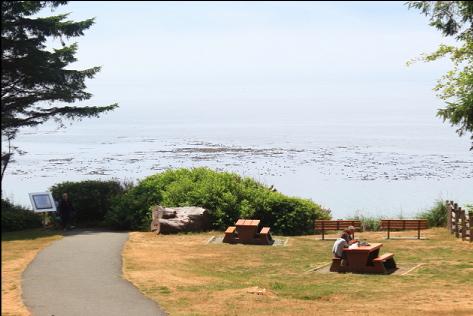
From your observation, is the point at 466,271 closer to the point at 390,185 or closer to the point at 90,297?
the point at 90,297

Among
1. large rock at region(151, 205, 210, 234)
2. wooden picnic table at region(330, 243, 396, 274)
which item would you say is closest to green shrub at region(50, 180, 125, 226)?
large rock at region(151, 205, 210, 234)

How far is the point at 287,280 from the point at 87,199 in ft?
47.1

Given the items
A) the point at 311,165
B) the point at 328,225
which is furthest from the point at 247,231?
the point at 311,165

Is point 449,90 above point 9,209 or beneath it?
above

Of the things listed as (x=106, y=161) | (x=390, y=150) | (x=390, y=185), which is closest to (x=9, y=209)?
(x=390, y=185)

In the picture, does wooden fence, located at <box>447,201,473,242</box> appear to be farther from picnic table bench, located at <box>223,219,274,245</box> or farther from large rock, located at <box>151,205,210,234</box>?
large rock, located at <box>151,205,210,234</box>

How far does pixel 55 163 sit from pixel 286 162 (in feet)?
74.6

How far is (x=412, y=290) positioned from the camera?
49.4 ft

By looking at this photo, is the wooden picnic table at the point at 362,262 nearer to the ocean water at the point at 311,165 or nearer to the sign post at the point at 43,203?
the sign post at the point at 43,203

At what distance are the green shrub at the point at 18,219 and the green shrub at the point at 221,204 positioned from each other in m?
2.97

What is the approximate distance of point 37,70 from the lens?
2828 cm

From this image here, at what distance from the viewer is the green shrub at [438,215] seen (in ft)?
101

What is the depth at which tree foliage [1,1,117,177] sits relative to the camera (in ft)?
91.2

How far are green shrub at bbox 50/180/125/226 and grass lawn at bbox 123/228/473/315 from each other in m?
5.29
